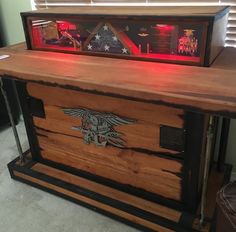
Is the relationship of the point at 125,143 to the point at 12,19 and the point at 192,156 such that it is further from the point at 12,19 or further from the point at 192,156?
the point at 12,19

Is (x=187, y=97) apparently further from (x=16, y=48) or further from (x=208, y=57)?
(x=16, y=48)

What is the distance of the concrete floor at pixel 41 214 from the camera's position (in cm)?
136

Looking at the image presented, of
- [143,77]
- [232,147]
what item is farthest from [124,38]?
[232,147]

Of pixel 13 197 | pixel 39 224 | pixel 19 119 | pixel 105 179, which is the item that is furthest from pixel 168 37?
pixel 19 119

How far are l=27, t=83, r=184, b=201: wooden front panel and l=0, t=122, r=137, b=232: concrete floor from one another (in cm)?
20

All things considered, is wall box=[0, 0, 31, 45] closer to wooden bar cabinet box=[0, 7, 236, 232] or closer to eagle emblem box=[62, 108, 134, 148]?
wooden bar cabinet box=[0, 7, 236, 232]

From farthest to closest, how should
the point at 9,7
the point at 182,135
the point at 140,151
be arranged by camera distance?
1. the point at 9,7
2. the point at 140,151
3. the point at 182,135

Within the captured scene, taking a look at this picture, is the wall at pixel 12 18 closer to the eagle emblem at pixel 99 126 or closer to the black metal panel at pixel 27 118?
the black metal panel at pixel 27 118

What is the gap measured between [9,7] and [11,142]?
93 cm

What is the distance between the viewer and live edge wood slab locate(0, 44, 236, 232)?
948 millimetres

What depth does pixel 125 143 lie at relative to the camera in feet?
4.16

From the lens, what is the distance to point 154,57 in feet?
3.88

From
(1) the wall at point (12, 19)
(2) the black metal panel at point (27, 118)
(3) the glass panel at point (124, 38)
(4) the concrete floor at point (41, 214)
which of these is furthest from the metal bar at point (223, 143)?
(1) the wall at point (12, 19)

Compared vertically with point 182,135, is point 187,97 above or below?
above
